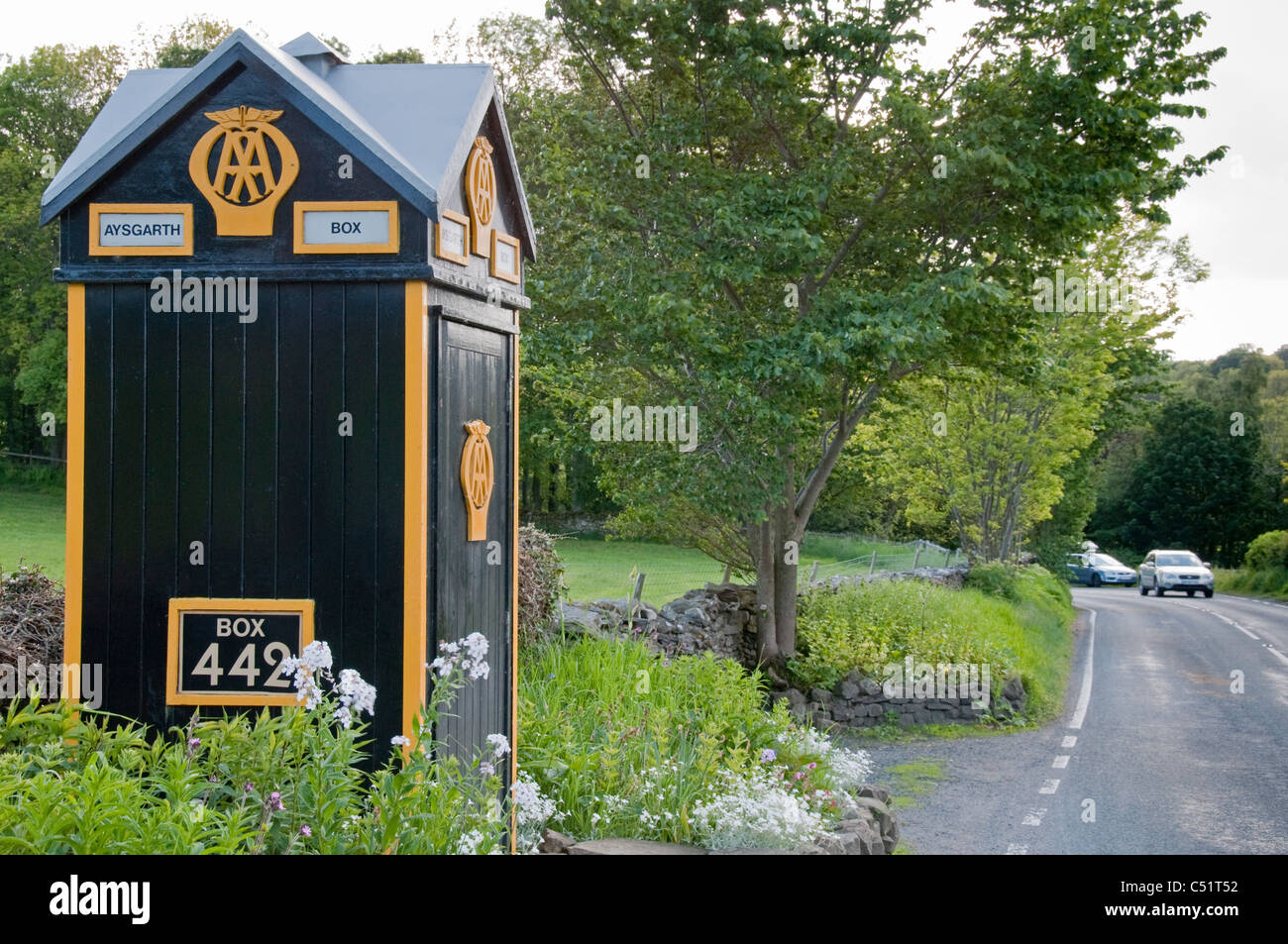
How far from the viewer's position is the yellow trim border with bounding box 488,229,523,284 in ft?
18.5

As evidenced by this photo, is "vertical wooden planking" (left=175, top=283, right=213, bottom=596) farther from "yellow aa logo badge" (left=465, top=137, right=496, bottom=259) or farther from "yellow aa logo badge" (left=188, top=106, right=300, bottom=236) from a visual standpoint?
"yellow aa logo badge" (left=465, top=137, right=496, bottom=259)

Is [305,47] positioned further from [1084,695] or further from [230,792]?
[1084,695]

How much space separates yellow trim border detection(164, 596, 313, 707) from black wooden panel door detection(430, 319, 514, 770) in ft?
1.72

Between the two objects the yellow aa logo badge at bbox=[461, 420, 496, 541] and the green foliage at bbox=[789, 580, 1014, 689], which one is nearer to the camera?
the yellow aa logo badge at bbox=[461, 420, 496, 541]

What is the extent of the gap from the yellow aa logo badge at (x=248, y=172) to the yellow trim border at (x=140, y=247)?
0.39ft

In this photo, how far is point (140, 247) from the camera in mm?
4879

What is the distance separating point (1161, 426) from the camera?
57219 millimetres

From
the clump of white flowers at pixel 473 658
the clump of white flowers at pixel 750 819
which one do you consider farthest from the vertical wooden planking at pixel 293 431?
the clump of white flowers at pixel 750 819

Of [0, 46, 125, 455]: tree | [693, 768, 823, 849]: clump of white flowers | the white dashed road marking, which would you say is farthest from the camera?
[0, 46, 125, 455]: tree

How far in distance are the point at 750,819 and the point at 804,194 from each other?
7.99 m

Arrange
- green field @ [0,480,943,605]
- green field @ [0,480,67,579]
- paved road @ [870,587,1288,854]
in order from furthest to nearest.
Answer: green field @ [0,480,67,579] < green field @ [0,480,943,605] < paved road @ [870,587,1288,854]

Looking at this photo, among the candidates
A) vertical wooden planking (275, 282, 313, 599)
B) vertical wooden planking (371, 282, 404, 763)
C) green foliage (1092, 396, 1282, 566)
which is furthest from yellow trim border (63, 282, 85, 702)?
green foliage (1092, 396, 1282, 566)

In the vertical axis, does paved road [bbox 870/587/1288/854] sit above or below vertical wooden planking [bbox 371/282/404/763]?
below
